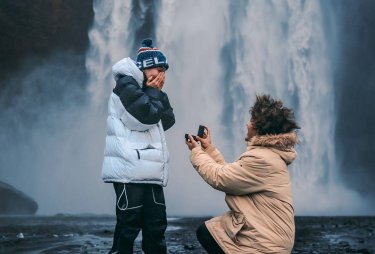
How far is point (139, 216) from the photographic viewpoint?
3.75 meters

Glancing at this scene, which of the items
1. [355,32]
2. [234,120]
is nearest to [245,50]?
[234,120]

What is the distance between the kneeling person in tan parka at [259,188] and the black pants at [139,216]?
31cm

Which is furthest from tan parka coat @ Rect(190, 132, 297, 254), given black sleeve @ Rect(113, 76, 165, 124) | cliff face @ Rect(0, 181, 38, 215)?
cliff face @ Rect(0, 181, 38, 215)

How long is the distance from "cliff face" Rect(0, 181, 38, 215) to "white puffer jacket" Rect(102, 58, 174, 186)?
21.5 m

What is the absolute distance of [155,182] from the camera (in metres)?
3.79

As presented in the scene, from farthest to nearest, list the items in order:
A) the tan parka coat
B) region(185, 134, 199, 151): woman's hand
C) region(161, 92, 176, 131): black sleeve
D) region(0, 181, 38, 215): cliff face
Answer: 1. region(0, 181, 38, 215): cliff face
2. region(161, 92, 176, 131): black sleeve
3. region(185, 134, 199, 151): woman's hand
4. the tan parka coat

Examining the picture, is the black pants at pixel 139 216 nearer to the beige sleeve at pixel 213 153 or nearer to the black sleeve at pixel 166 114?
the beige sleeve at pixel 213 153

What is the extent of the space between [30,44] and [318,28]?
16.5 m

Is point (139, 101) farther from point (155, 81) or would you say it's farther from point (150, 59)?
point (150, 59)

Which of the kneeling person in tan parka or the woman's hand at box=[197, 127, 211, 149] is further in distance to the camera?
the woman's hand at box=[197, 127, 211, 149]

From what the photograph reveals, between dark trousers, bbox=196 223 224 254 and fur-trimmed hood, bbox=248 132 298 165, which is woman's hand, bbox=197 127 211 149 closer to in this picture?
fur-trimmed hood, bbox=248 132 298 165

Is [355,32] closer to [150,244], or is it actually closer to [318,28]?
[318,28]

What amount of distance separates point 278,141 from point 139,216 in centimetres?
107

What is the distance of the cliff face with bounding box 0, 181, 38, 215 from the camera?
947 inches
